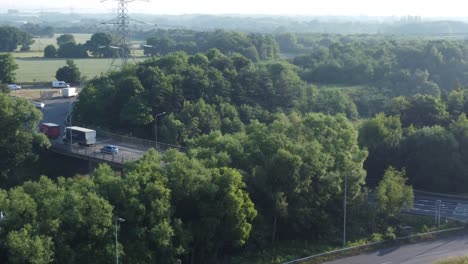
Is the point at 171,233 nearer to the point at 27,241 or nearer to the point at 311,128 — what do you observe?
the point at 27,241

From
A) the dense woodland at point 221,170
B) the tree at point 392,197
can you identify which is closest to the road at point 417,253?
the dense woodland at point 221,170

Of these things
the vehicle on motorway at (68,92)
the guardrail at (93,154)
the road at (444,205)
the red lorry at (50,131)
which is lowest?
the road at (444,205)

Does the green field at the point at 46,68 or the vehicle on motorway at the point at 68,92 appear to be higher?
the green field at the point at 46,68

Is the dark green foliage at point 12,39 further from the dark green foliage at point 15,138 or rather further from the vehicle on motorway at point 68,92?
the dark green foliage at point 15,138

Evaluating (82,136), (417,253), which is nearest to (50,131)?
(82,136)

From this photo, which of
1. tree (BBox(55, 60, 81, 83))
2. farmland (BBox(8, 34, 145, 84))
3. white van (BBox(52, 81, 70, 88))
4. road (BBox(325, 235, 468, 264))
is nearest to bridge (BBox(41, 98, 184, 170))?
road (BBox(325, 235, 468, 264))

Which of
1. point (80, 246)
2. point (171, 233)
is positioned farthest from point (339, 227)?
point (80, 246)

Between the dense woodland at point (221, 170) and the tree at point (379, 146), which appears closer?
the dense woodland at point (221, 170)
